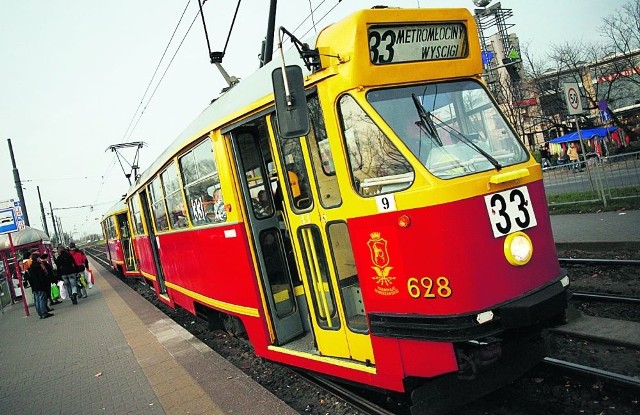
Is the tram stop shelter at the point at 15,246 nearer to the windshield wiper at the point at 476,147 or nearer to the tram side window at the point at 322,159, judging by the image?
the tram side window at the point at 322,159

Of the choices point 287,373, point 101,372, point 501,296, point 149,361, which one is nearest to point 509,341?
point 501,296

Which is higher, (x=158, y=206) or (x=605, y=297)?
(x=158, y=206)

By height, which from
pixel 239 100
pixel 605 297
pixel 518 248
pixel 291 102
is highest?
pixel 239 100

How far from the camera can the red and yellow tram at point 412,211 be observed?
3.21m

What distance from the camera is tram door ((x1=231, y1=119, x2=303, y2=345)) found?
4891mm

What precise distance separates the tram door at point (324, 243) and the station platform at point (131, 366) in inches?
30.5

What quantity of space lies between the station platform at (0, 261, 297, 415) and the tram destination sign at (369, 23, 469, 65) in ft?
9.91

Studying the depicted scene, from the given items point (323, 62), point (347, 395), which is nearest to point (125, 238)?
point (347, 395)

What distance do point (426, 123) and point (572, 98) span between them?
8337mm

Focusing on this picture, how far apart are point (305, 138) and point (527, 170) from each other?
1.77m

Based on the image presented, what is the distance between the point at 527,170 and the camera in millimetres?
3428

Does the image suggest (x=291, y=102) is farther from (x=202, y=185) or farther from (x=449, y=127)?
(x=202, y=185)

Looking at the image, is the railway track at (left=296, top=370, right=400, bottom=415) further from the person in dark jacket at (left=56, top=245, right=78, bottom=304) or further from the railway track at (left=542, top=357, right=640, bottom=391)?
the person in dark jacket at (left=56, top=245, right=78, bottom=304)

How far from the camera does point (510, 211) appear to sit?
11.0 feet
